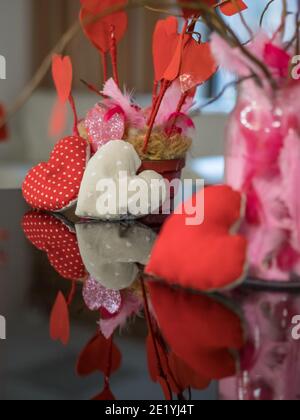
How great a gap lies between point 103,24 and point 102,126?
16 cm

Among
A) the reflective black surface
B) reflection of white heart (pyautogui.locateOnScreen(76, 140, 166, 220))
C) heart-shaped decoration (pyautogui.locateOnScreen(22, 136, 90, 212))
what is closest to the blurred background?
heart-shaped decoration (pyautogui.locateOnScreen(22, 136, 90, 212))

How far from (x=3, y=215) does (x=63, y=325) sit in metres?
0.64

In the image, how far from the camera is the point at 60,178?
47.4 inches

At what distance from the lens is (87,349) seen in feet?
2.01

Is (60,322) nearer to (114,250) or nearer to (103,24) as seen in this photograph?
(114,250)

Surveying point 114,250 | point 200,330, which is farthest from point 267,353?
point 114,250

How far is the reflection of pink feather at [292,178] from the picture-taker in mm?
709

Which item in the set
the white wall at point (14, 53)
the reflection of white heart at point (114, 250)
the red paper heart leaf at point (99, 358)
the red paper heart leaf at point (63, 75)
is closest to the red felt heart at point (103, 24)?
the red paper heart leaf at point (63, 75)

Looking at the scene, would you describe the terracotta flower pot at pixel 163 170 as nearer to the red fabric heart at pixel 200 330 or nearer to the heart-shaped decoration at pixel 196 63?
the heart-shaped decoration at pixel 196 63

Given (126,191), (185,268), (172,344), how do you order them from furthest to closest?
(126,191), (185,268), (172,344)

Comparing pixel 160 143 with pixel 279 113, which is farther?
pixel 160 143

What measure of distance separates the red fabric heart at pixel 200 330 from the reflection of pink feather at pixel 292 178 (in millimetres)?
110
